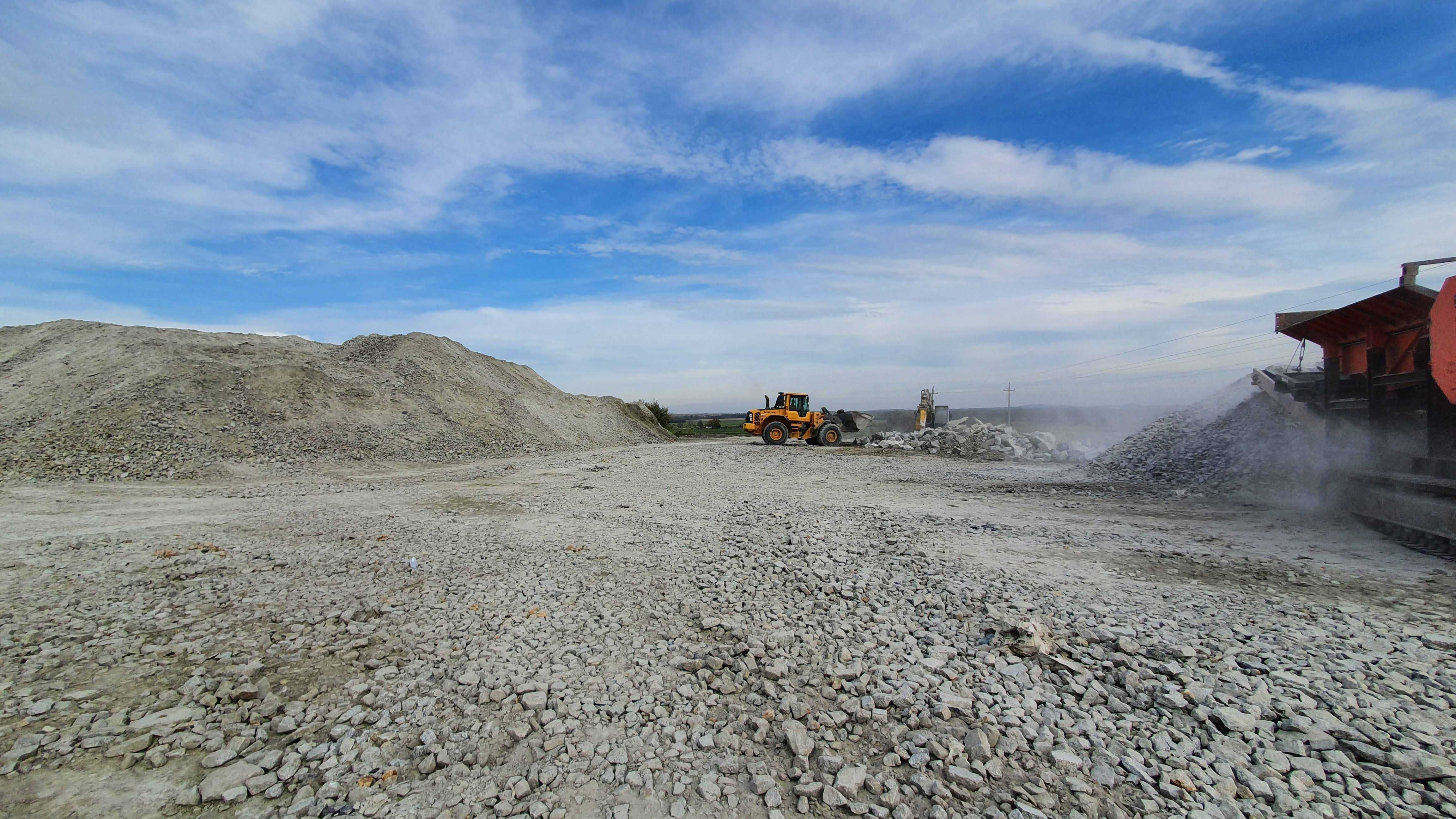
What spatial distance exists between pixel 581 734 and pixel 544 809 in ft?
2.04

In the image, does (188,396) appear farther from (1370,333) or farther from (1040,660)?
(1370,333)

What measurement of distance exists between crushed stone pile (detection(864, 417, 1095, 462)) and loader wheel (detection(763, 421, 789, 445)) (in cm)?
352

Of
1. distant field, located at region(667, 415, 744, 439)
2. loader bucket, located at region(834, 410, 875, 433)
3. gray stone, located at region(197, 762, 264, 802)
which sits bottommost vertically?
gray stone, located at region(197, 762, 264, 802)

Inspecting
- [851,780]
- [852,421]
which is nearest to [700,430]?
[852,421]

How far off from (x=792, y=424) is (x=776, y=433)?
0.82 meters

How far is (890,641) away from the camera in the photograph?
15.5 ft

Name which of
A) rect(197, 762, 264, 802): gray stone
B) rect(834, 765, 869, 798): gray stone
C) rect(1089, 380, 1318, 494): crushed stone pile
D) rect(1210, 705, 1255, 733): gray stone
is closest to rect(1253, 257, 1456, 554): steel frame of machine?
rect(1089, 380, 1318, 494): crushed stone pile

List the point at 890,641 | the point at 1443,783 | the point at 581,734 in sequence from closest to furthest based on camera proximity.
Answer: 1. the point at 1443,783
2. the point at 581,734
3. the point at 890,641

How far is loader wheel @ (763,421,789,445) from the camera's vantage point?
1054 inches

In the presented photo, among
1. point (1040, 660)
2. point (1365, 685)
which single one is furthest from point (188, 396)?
point (1365, 685)

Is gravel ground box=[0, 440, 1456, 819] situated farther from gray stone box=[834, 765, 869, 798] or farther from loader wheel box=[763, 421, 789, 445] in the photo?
loader wheel box=[763, 421, 789, 445]

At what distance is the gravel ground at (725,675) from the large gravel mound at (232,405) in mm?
8771

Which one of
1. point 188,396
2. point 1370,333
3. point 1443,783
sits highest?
point 1370,333

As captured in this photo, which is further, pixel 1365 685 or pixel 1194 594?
pixel 1194 594
